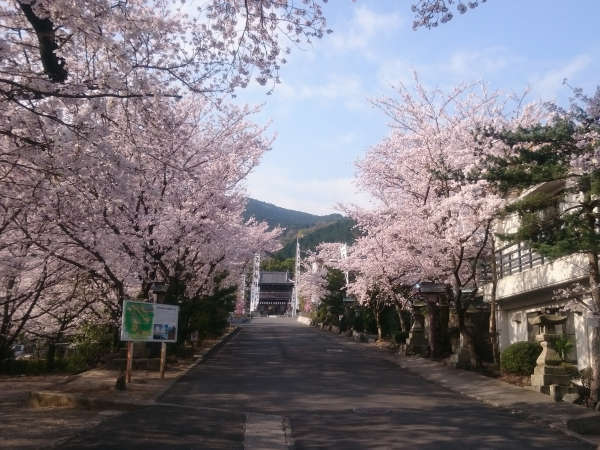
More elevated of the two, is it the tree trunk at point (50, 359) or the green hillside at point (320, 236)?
the green hillside at point (320, 236)

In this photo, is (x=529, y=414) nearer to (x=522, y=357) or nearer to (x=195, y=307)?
(x=522, y=357)

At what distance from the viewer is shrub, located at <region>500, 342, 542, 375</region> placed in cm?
1736

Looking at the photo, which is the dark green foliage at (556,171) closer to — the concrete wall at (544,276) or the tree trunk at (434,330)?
the concrete wall at (544,276)

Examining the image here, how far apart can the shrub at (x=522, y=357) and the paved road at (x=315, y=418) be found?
2906 millimetres

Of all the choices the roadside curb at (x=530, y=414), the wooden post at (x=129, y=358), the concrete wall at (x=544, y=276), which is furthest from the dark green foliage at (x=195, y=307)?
the concrete wall at (x=544, y=276)

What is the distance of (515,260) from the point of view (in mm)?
24297

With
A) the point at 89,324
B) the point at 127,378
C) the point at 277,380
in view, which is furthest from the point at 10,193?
the point at 89,324

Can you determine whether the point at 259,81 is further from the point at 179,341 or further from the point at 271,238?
the point at 271,238

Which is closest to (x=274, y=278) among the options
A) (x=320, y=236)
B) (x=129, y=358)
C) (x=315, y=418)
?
(x=320, y=236)

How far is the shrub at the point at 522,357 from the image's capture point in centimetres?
1736

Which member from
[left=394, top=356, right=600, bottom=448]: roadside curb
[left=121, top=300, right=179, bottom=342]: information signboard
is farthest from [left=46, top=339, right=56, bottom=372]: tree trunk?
[left=394, top=356, right=600, bottom=448]: roadside curb

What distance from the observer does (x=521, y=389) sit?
50.7ft

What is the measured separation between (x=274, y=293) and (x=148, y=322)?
94.5 m

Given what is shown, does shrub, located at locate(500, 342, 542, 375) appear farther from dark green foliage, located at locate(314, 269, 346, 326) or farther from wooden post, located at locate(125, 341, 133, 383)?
dark green foliage, located at locate(314, 269, 346, 326)
